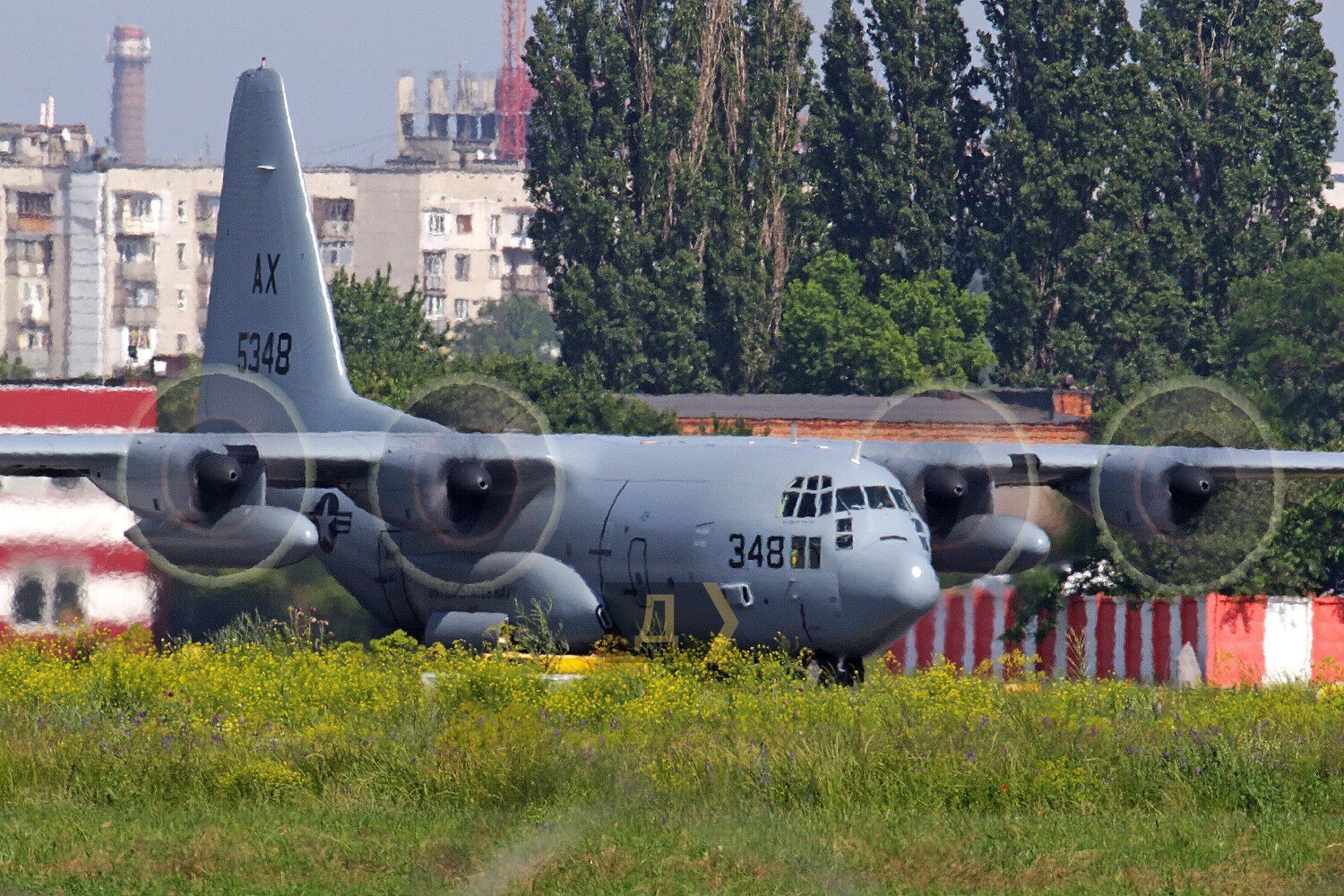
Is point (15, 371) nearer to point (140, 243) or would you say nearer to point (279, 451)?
point (140, 243)

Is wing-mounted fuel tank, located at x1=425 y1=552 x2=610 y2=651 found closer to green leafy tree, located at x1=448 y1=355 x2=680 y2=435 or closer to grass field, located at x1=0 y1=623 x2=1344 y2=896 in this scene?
grass field, located at x1=0 y1=623 x2=1344 y2=896

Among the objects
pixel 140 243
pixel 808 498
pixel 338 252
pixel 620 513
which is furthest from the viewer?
pixel 338 252

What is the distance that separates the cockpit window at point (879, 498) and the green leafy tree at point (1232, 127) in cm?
4780

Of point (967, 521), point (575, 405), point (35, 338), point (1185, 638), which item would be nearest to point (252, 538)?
point (967, 521)

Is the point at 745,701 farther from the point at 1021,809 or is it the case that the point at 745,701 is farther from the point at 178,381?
the point at 178,381

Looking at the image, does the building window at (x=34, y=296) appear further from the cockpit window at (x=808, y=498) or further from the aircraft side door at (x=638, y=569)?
the cockpit window at (x=808, y=498)

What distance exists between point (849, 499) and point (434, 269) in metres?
152

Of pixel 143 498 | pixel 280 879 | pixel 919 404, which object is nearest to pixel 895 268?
pixel 919 404

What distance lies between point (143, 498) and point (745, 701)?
1008 cm

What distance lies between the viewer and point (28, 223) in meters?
144

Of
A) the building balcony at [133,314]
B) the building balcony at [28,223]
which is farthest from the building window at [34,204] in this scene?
the building balcony at [133,314]

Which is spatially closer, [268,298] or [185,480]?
[185,480]

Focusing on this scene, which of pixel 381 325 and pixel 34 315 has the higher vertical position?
pixel 34 315

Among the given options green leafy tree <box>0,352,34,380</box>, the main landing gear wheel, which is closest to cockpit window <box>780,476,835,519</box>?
the main landing gear wheel
